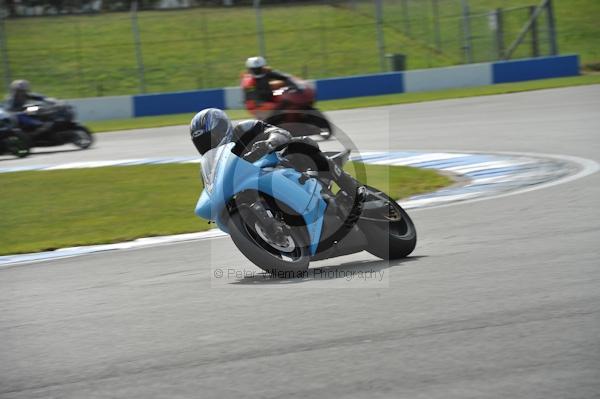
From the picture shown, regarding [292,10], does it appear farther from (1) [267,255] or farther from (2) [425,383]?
(2) [425,383]

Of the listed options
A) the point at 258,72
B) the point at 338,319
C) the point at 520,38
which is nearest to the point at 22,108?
the point at 258,72

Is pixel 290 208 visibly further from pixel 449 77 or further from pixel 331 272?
pixel 449 77

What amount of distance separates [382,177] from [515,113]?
6556mm

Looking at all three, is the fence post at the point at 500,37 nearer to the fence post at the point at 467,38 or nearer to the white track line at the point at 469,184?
the fence post at the point at 467,38

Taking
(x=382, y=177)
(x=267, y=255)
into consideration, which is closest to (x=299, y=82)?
(x=382, y=177)

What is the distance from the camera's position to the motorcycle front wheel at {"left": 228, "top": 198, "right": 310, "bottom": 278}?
6.34 m

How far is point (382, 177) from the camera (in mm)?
12273

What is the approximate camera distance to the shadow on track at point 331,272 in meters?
6.50

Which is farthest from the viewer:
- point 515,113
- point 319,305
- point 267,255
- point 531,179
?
point 515,113

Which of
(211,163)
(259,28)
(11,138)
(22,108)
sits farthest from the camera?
(259,28)

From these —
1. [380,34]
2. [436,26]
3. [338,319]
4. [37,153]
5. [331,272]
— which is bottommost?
[37,153]

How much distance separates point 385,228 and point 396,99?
17.6 m

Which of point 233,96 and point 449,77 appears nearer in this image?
point 233,96

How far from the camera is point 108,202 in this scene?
39.7ft
